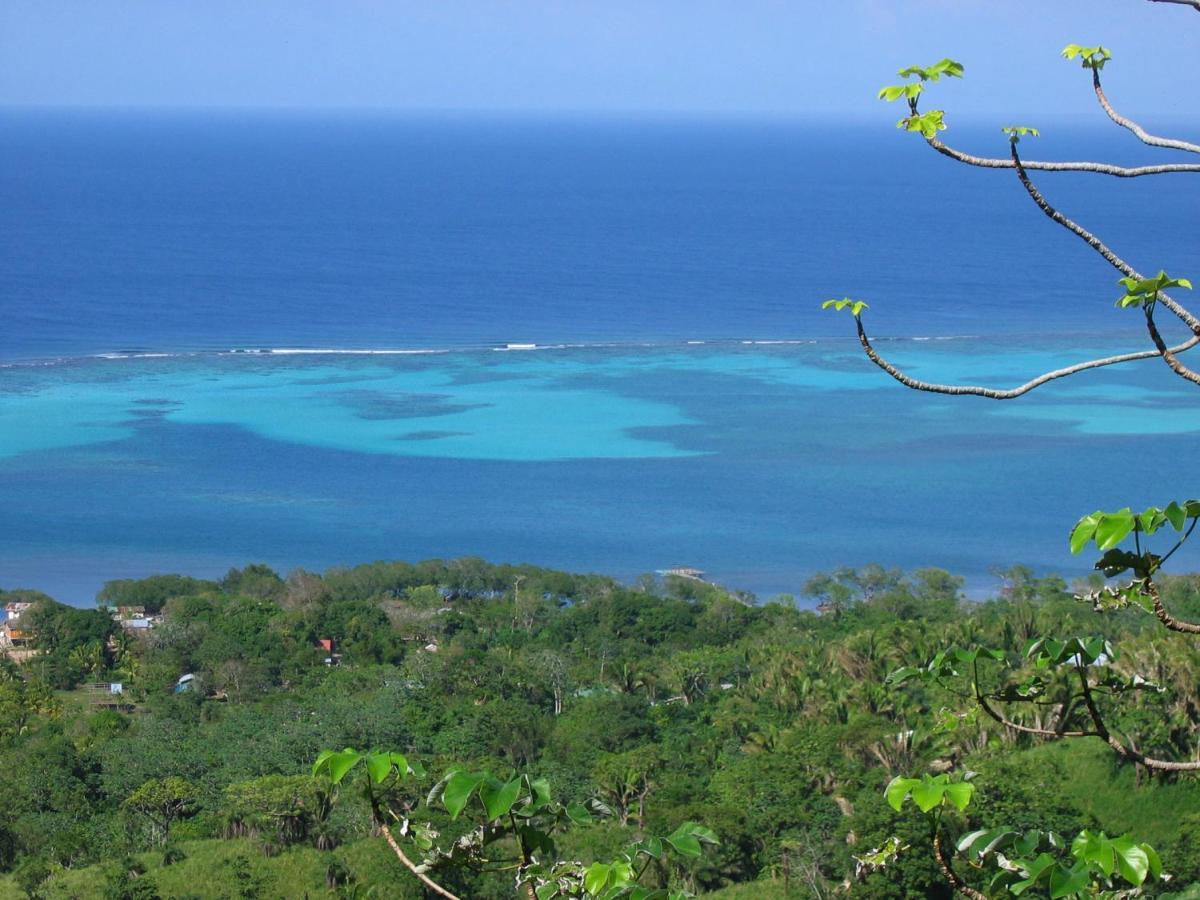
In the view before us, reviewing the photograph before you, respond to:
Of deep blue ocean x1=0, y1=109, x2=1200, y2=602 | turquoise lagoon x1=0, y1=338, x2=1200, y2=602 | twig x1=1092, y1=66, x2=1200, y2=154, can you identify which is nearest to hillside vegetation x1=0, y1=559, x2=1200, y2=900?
turquoise lagoon x1=0, y1=338, x2=1200, y2=602

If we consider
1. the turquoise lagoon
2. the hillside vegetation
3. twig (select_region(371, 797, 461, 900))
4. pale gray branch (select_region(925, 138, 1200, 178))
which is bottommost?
the hillside vegetation

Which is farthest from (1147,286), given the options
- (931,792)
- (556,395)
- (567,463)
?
(556,395)

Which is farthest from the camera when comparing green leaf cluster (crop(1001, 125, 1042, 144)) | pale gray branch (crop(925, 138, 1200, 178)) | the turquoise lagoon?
the turquoise lagoon

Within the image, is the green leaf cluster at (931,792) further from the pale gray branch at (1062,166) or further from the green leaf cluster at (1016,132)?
the green leaf cluster at (1016,132)

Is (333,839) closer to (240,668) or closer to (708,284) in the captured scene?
(240,668)

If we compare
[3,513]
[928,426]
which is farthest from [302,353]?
[928,426]

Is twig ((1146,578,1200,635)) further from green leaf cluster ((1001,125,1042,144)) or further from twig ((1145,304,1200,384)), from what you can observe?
green leaf cluster ((1001,125,1042,144))

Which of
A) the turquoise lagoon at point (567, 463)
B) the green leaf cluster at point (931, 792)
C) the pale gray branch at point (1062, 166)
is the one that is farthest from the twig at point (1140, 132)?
the turquoise lagoon at point (567, 463)

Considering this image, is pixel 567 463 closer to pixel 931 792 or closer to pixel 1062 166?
pixel 1062 166
